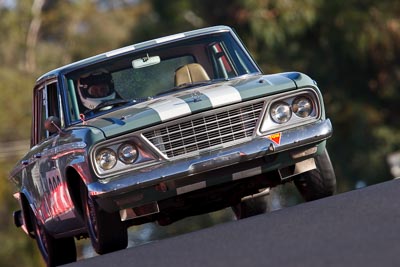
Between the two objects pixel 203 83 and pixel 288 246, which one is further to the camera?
pixel 203 83

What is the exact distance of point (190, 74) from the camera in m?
10.8

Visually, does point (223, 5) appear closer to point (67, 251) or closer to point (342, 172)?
point (342, 172)

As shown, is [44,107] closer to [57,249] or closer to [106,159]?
[57,249]

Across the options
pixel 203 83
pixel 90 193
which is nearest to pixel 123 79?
pixel 203 83

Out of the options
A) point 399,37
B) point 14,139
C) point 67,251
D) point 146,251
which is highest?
point 146,251

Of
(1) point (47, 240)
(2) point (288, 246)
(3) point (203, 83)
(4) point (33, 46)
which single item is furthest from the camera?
(4) point (33, 46)

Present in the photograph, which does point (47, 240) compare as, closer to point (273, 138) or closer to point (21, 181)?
point (21, 181)

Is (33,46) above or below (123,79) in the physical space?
below

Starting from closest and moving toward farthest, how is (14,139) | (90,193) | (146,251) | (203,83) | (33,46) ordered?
(146,251) < (90,193) < (203,83) < (14,139) < (33,46)

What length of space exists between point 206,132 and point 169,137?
10.5 inches

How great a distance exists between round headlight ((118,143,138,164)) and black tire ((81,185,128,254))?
359 mm

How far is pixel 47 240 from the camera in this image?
37.2 ft

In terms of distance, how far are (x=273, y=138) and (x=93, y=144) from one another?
1.22 meters

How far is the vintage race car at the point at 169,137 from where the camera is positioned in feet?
31.0
